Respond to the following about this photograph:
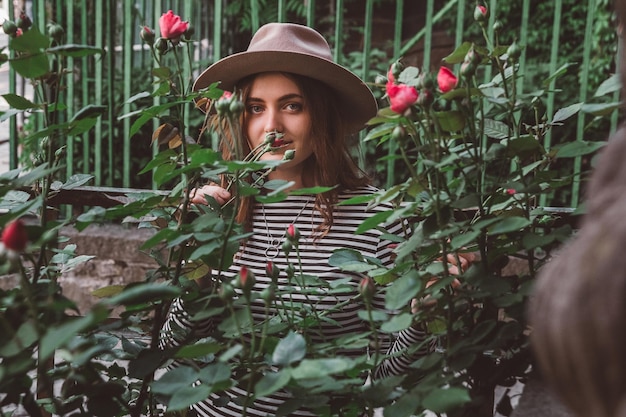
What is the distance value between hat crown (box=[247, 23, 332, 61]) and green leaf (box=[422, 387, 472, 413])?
1.09 m

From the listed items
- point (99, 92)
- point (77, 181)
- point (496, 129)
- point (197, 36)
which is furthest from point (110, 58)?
point (496, 129)

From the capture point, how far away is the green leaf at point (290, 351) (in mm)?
786

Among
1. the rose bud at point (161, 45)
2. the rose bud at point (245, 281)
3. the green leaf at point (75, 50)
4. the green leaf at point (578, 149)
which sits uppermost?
the rose bud at point (161, 45)

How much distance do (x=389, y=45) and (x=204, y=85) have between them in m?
3.26

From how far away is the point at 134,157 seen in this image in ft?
14.4

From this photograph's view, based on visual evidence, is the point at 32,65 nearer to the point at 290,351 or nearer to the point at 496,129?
the point at 290,351

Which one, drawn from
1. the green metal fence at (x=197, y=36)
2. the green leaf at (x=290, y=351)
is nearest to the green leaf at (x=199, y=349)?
the green leaf at (x=290, y=351)

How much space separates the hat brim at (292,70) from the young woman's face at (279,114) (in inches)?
1.3

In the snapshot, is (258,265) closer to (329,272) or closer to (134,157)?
(329,272)

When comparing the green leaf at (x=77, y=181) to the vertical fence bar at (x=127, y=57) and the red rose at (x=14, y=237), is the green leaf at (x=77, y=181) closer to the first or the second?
the red rose at (x=14, y=237)

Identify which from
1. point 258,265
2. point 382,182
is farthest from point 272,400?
point 382,182

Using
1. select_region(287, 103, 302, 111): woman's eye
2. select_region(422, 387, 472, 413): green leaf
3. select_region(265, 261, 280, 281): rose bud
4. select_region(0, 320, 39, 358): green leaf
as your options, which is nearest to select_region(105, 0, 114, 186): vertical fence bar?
select_region(287, 103, 302, 111): woman's eye

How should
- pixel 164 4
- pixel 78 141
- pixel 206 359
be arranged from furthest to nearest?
pixel 164 4
pixel 78 141
pixel 206 359

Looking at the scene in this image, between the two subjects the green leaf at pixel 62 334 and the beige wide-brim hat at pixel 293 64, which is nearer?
the green leaf at pixel 62 334
